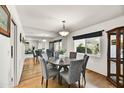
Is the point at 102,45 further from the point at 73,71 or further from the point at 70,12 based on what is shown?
the point at 73,71

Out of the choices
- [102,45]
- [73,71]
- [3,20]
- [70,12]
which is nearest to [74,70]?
[73,71]

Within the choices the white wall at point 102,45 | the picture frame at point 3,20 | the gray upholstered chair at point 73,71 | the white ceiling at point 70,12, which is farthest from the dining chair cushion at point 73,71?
the white wall at point 102,45

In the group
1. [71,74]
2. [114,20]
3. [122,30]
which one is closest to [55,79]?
[71,74]

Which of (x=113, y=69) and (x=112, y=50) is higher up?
(x=112, y=50)

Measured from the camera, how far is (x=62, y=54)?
3.97m

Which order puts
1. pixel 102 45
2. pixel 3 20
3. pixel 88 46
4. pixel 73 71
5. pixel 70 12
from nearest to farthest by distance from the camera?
pixel 3 20 → pixel 73 71 → pixel 70 12 → pixel 102 45 → pixel 88 46

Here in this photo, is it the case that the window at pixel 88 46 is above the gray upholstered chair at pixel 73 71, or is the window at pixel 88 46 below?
above

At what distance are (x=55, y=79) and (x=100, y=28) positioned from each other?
264cm

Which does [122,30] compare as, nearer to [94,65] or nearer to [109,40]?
Answer: [109,40]

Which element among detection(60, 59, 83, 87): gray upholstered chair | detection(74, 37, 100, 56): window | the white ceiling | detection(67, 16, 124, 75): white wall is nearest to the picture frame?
the white ceiling

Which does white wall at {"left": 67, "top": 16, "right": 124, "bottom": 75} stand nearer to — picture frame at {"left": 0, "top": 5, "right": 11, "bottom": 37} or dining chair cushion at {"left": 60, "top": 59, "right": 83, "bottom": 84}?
dining chair cushion at {"left": 60, "top": 59, "right": 83, "bottom": 84}

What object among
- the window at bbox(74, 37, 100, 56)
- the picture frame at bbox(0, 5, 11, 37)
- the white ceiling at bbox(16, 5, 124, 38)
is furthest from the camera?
the window at bbox(74, 37, 100, 56)

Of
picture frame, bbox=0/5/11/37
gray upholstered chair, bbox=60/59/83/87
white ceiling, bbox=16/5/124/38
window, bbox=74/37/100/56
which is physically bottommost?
gray upholstered chair, bbox=60/59/83/87

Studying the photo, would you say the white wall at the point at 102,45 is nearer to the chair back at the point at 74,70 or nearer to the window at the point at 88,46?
the window at the point at 88,46
